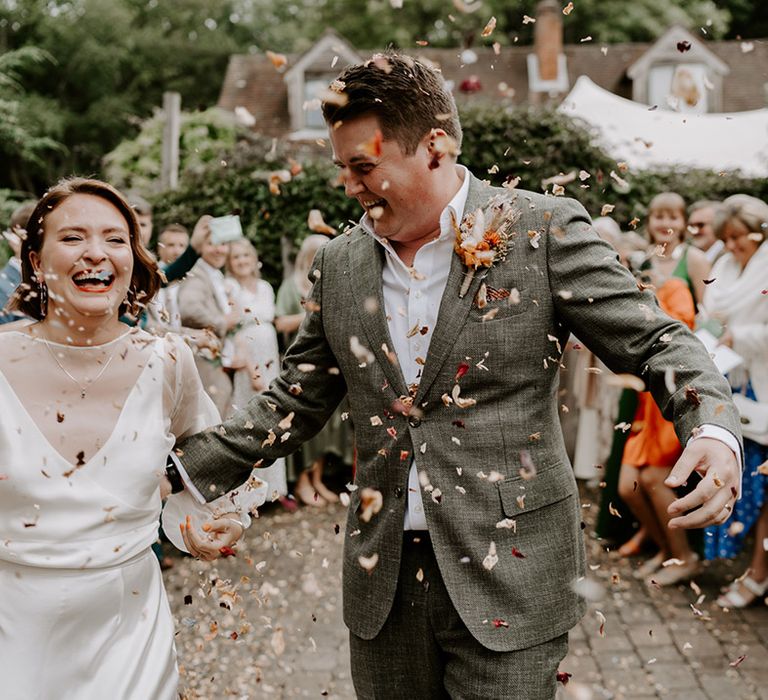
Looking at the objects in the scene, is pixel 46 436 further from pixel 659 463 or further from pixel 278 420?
pixel 659 463

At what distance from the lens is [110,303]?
2479 millimetres

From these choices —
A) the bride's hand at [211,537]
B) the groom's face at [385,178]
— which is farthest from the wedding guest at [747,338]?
the bride's hand at [211,537]

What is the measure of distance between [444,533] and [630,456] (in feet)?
12.3

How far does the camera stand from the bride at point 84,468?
2.33 metres

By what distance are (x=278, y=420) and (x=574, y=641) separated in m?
2.88

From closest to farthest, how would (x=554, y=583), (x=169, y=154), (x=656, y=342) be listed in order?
(x=656, y=342), (x=554, y=583), (x=169, y=154)

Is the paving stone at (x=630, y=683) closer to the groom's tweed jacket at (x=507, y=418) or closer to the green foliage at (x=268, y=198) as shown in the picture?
the groom's tweed jacket at (x=507, y=418)

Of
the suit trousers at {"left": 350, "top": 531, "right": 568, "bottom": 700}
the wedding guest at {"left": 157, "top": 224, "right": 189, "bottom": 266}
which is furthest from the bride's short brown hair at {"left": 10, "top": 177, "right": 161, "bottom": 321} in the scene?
the wedding guest at {"left": 157, "top": 224, "right": 189, "bottom": 266}

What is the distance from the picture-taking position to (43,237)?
253cm

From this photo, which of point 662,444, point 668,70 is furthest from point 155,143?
point 662,444

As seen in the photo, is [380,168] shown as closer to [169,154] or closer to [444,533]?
[444,533]

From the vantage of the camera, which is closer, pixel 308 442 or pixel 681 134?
pixel 308 442

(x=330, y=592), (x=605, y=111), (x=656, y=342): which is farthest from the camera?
(x=605, y=111)

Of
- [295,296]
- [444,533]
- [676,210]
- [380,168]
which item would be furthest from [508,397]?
[295,296]
